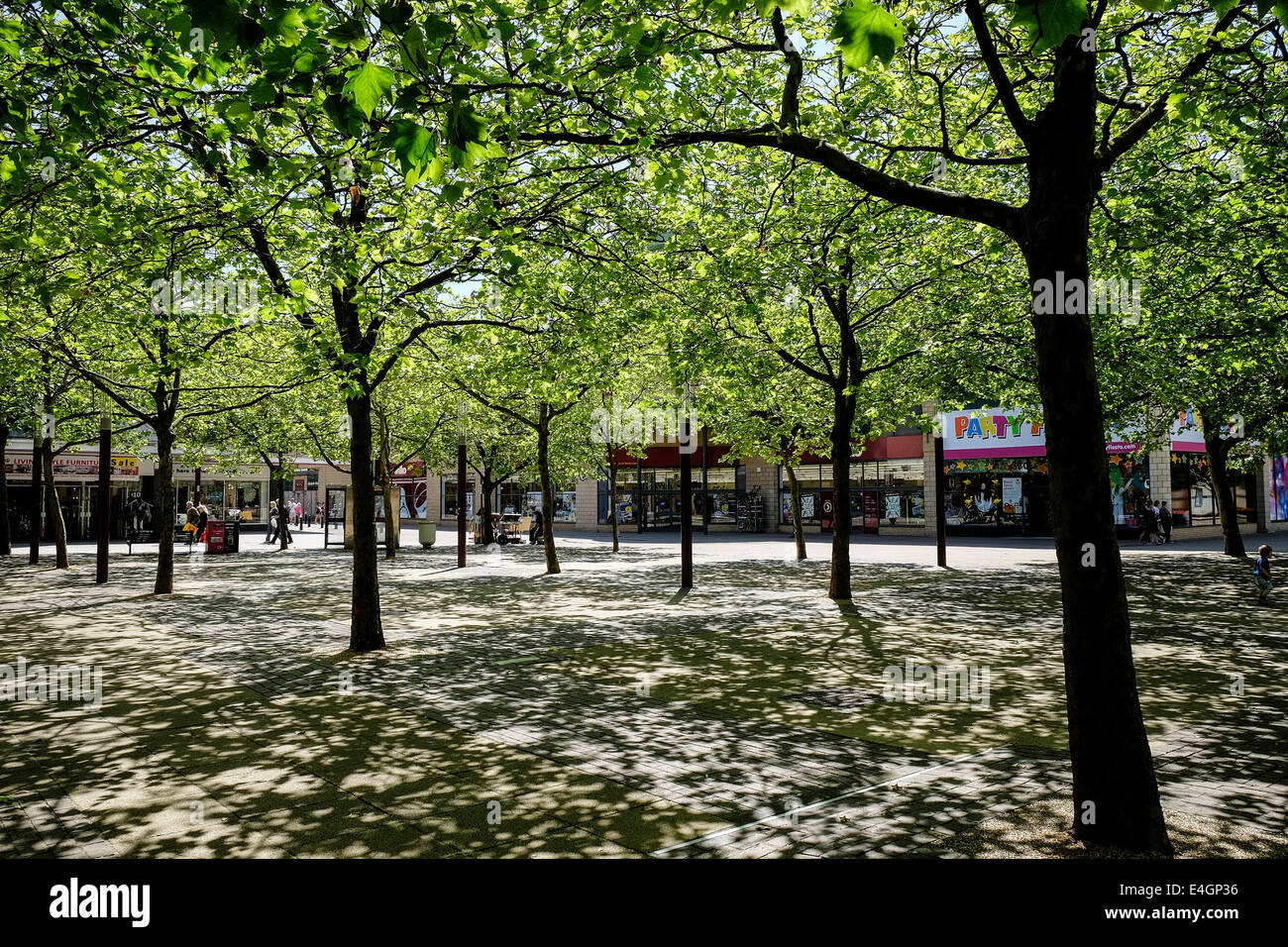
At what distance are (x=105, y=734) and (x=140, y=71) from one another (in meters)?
5.38

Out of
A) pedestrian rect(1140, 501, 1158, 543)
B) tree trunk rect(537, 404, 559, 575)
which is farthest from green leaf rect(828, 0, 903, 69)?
pedestrian rect(1140, 501, 1158, 543)

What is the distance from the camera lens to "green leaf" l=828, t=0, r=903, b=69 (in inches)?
123

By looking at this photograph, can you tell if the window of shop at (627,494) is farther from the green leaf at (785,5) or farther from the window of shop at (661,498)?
the green leaf at (785,5)

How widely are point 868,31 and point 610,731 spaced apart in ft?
18.1

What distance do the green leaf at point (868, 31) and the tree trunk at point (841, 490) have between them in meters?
11.9

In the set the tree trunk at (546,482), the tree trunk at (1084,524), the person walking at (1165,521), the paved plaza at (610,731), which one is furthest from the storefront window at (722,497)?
the tree trunk at (1084,524)

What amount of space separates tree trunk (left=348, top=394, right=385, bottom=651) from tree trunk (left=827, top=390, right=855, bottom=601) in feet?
26.6

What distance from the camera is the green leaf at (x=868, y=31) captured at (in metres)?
3.12

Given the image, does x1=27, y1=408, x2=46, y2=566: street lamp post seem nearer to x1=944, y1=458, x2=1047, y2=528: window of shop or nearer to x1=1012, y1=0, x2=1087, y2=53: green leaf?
x1=1012, y1=0, x2=1087, y2=53: green leaf

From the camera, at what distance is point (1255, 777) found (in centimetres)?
542

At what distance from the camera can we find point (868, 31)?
316 cm

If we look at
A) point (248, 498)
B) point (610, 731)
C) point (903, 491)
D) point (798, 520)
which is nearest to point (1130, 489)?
point (903, 491)
